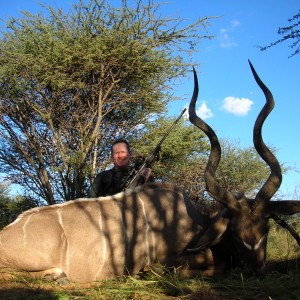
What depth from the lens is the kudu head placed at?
278 cm

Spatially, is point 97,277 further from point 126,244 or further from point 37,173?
point 37,173

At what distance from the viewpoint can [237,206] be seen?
291 cm

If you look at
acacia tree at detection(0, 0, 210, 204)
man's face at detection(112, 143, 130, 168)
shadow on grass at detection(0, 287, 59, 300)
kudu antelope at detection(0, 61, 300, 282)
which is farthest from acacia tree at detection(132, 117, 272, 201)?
shadow on grass at detection(0, 287, 59, 300)

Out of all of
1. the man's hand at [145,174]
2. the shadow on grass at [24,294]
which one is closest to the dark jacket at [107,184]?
the man's hand at [145,174]

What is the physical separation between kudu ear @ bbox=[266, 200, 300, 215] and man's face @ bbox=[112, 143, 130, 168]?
5.52 ft

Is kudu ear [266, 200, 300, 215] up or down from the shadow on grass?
up

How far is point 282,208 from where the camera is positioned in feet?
9.57

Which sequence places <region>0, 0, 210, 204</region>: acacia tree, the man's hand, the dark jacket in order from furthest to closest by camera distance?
<region>0, 0, 210, 204</region>: acacia tree < the dark jacket < the man's hand

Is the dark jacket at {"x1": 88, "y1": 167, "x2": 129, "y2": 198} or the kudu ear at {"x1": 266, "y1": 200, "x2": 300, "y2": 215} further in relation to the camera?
the dark jacket at {"x1": 88, "y1": 167, "x2": 129, "y2": 198}

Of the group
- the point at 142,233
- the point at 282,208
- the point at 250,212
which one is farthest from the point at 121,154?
the point at 282,208

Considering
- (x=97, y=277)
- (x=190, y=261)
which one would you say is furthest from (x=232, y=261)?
(x=97, y=277)

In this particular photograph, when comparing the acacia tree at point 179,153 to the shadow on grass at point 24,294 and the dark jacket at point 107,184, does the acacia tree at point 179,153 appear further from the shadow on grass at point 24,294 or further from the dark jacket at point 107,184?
the shadow on grass at point 24,294

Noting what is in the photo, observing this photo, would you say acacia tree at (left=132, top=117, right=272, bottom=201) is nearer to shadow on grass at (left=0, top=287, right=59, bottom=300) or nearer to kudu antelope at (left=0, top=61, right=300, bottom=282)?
kudu antelope at (left=0, top=61, right=300, bottom=282)

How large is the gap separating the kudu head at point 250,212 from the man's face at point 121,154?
4.20 ft
